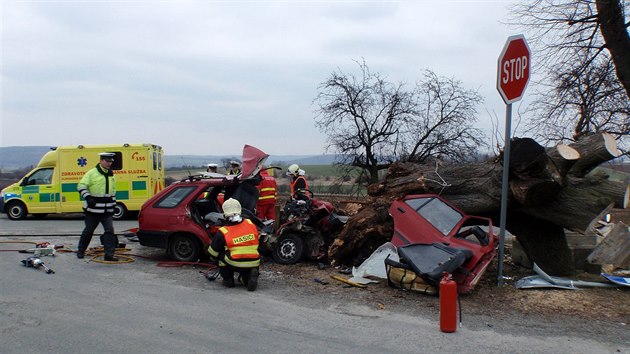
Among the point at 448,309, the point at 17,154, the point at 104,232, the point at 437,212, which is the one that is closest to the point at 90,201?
the point at 104,232

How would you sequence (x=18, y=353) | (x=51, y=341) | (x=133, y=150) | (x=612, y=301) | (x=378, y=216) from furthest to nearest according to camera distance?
(x=133, y=150), (x=378, y=216), (x=612, y=301), (x=51, y=341), (x=18, y=353)

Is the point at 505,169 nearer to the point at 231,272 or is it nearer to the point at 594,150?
the point at 594,150

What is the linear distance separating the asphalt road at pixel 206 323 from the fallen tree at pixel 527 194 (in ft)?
6.52

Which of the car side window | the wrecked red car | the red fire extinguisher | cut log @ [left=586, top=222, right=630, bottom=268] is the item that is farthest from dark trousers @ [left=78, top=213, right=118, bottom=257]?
cut log @ [left=586, top=222, right=630, bottom=268]

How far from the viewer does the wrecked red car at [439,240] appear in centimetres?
682

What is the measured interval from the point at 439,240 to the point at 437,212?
0.67 metres

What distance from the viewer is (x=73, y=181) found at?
16.6 meters

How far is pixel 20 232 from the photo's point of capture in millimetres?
13188

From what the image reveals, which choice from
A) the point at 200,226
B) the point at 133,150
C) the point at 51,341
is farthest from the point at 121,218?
the point at 51,341

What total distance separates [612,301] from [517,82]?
3182 mm

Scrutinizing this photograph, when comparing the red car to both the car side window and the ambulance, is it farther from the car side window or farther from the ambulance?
the ambulance

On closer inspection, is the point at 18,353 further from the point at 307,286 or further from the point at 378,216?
the point at 378,216

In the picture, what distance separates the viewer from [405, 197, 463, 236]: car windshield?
7.59 metres

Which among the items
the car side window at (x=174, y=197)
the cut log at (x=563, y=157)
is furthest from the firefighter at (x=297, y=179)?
the cut log at (x=563, y=157)
